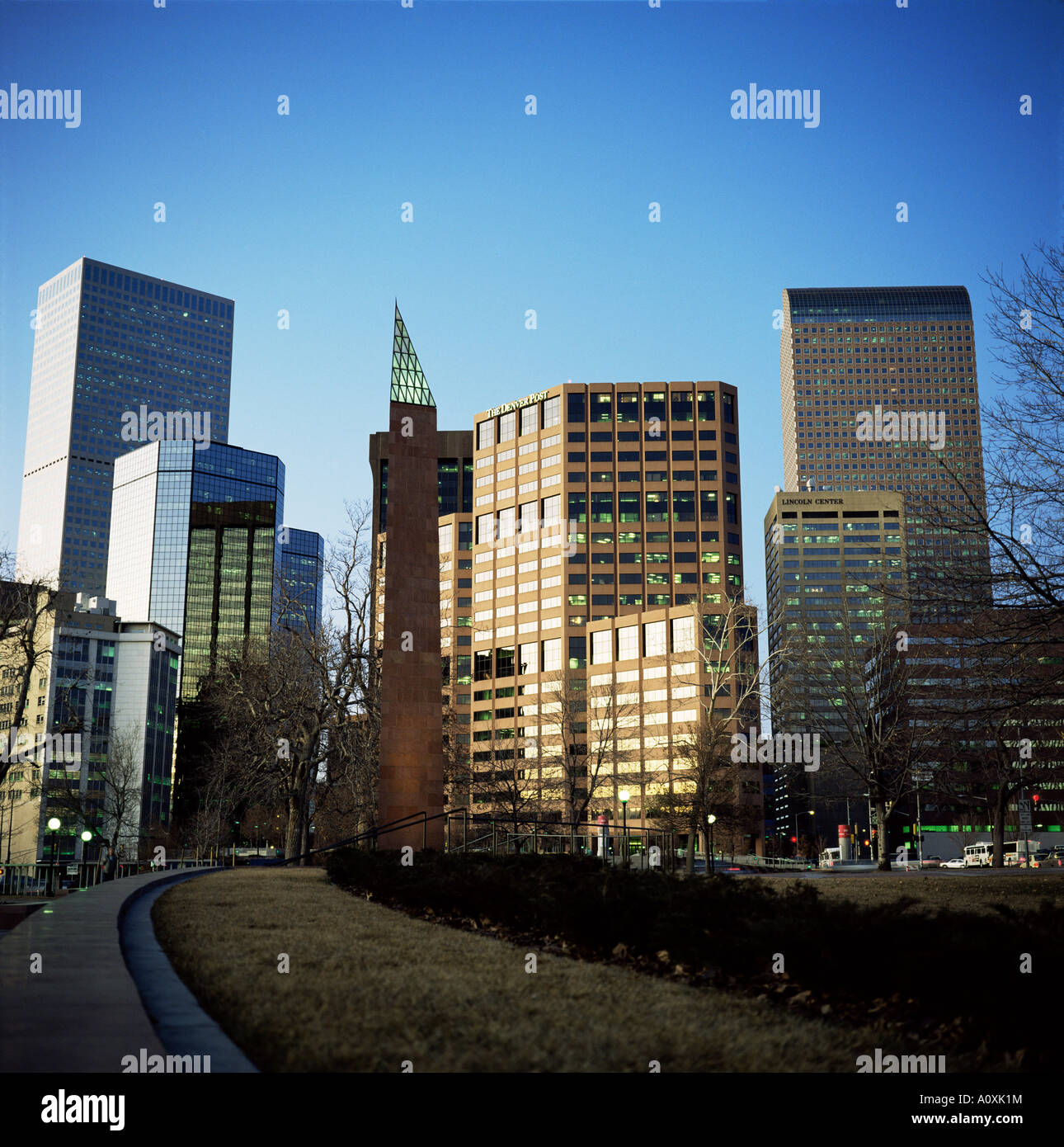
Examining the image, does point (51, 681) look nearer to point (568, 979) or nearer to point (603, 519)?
point (603, 519)

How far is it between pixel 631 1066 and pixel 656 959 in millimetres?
5117

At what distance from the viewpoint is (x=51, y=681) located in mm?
156875

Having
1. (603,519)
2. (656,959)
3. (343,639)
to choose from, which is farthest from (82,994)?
(603,519)

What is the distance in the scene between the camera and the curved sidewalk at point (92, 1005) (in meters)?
5.88

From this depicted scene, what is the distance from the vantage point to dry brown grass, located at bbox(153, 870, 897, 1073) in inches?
241

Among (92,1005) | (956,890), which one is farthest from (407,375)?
(92,1005)

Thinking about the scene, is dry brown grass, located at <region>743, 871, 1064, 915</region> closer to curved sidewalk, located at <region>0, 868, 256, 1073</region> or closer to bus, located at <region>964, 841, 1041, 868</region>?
curved sidewalk, located at <region>0, 868, 256, 1073</region>

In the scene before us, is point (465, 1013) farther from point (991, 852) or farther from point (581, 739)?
point (581, 739)

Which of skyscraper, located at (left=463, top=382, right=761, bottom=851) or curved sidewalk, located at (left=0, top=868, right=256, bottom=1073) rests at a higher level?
skyscraper, located at (left=463, top=382, right=761, bottom=851)

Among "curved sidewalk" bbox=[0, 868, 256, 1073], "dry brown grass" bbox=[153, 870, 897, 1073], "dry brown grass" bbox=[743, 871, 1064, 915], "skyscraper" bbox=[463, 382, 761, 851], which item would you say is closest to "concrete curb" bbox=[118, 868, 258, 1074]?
"curved sidewalk" bbox=[0, 868, 256, 1073]

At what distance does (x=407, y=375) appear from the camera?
35438 millimetres

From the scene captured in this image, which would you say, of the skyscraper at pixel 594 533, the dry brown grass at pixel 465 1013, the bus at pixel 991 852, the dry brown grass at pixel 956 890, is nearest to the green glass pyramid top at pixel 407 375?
the dry brown grass at pixel 956 890

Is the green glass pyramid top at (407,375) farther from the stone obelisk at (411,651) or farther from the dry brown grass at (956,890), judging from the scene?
the dry brown grass at (956,890)

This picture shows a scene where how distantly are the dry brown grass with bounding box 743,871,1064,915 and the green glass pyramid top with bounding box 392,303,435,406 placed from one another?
18.8 metres
